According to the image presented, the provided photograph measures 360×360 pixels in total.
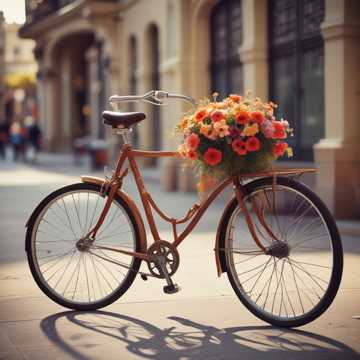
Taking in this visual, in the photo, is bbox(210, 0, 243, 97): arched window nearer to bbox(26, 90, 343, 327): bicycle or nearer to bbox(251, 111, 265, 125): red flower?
bbox(26, 90, 343, 327): bicycle

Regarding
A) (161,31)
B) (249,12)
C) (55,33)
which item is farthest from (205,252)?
(55,33)

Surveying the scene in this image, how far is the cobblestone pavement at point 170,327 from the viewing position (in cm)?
439

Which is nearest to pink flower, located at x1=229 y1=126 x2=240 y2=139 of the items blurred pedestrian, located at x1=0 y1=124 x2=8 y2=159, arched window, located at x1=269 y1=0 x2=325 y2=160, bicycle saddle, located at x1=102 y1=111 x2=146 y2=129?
bicycle saddle, located at x1=102 y1=111 x2=146 y2=129

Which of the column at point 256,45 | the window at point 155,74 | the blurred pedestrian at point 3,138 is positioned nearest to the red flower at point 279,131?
the column at point 256,45

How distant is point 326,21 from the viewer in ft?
33.1

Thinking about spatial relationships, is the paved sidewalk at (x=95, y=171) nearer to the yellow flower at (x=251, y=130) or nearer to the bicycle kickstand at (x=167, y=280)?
the bicycle kickstand at (x=167, y=280)

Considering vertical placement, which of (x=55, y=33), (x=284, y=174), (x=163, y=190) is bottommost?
(x=163, y=190)

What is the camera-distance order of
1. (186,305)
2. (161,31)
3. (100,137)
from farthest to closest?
1. (100,137)
2. (161,31)
3. (186,305)

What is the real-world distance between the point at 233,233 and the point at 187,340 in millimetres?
721

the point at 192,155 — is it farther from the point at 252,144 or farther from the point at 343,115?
the point at 343,115

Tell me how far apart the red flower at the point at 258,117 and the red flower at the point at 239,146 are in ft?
0.49

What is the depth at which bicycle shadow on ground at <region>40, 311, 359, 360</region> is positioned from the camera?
4.34 metres

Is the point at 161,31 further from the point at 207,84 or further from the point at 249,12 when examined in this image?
the point at 249,12

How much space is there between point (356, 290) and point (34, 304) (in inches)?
85.9
